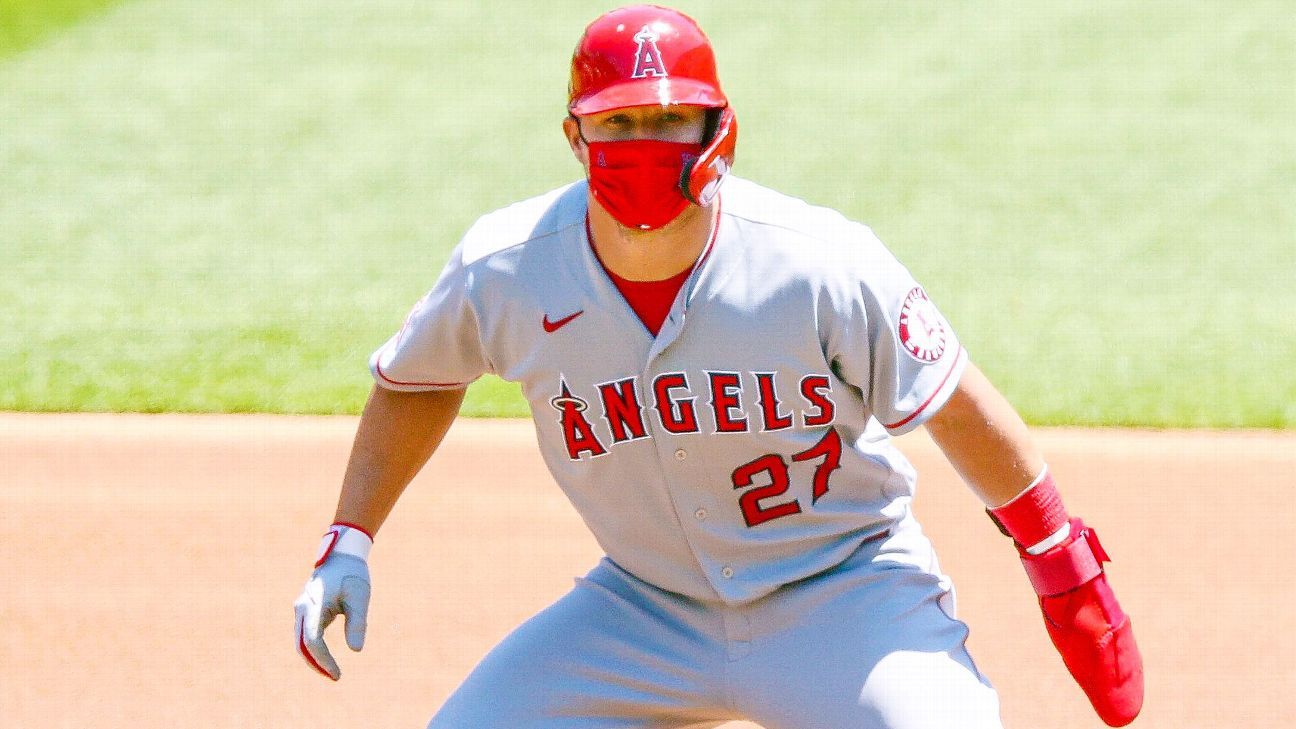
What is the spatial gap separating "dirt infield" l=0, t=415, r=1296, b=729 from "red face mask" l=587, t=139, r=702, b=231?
2.07m

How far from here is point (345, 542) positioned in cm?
311

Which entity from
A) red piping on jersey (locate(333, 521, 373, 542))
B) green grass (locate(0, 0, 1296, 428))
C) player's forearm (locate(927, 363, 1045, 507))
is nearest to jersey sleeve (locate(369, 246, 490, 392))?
red piping on jersey (locate(333, 521, 373, 542))

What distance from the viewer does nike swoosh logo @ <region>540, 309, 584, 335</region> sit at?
2.85 m

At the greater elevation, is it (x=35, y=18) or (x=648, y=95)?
(x=648, y=95)

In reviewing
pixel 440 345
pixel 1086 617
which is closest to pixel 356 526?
pixel 440 345

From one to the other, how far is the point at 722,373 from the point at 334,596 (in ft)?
2.84

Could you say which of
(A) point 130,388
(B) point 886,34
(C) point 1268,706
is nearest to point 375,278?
(A) point 130,388

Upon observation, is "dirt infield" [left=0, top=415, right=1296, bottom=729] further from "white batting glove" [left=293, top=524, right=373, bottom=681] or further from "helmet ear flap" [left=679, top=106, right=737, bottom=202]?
"helmet ear flap" [left=679, top=106, right=737, bottom=202]

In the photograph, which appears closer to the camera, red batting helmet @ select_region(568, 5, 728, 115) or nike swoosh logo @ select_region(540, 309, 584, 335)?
red batting helmet @ select_region(568, 5, 728, 115)

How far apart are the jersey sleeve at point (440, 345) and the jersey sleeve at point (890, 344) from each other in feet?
2.23

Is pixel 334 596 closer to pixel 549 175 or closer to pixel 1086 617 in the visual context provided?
pixel 1086 617

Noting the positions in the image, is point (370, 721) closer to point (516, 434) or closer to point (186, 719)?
point (186, 719)

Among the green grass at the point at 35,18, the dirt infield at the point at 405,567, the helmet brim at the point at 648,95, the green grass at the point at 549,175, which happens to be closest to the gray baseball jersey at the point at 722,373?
the helmet brim at the point at 648,95

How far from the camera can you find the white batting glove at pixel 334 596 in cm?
301
